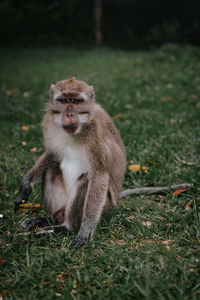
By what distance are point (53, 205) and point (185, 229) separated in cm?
120

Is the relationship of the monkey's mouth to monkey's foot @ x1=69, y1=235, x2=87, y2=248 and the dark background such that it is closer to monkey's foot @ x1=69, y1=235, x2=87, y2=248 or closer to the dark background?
monkey's foot @ x1=69, y1=235, x2=87, y2=248

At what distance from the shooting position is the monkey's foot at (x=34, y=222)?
288 centimetres

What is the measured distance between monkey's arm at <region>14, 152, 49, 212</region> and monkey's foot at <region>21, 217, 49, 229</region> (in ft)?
0.65

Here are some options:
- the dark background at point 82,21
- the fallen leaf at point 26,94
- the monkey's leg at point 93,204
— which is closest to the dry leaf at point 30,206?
the monkey's leg at point 93,204

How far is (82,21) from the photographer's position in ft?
94.0

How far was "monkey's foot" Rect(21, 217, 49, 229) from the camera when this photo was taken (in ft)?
9.43

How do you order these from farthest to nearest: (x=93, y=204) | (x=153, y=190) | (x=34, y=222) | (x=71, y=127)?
(x=153, y=190) < (x=34, y=222) < (x=93, y=204) < (x=71, y=127)

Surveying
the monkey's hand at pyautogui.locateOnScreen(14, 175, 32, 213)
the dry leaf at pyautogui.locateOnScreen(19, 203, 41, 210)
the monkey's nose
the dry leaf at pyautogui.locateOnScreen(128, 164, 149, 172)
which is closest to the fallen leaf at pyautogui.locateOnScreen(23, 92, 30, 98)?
the dry leaf at pyautogui.locateOnScreen(128, 164, 149, 172)

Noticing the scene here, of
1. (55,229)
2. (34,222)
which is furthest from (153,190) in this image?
(34,222)

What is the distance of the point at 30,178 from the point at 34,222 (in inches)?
16.5

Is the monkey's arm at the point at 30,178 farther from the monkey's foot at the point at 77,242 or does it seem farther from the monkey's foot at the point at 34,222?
the monkey's foot at the point at 77,242

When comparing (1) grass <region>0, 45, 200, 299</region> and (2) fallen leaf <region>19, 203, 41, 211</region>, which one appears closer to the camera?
(1) grass <region>0, 45, 200, 299</region>

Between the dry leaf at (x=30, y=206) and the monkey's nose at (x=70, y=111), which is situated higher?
the monkey's nose at (x=70, y=111)

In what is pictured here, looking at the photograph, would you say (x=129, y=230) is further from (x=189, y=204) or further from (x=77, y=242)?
(x=189, y=204)
